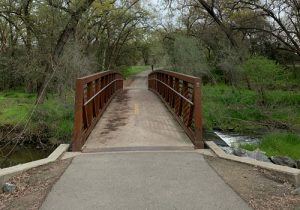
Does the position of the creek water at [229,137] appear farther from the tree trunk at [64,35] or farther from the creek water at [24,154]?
the tree trunk at [64,35]

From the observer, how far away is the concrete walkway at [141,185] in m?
4.89

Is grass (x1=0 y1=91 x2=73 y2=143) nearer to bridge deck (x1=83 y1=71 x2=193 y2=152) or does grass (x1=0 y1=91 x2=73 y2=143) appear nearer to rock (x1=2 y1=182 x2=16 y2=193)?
bridge deck (x1=83 y1=71 x2=193 y2=152)

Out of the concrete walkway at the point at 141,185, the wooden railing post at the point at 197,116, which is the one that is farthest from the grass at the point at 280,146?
the concrete walkway at the point at 141,185

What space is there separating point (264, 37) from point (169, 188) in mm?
33924

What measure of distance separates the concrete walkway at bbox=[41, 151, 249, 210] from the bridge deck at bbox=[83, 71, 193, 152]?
2.68 feet

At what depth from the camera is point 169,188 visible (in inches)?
215

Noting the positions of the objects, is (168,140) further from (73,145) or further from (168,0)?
(168,0)

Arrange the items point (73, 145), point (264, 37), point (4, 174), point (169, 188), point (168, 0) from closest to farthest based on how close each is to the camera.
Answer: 1. point (169, 188)
2. point (4, 174)
3. point (73, 145)
4. point (168, 0)
5. point (264, 37)

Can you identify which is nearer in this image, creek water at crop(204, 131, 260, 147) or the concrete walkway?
the concrete walkway

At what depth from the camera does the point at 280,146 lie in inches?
499

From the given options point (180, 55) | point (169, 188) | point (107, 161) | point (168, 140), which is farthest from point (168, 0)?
point (169, 188)

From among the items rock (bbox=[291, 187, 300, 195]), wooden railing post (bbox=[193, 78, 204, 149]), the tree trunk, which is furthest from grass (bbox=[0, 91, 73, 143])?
rock (bbox=[291, 187, 300, 195])

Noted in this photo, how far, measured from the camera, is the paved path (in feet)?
16.2

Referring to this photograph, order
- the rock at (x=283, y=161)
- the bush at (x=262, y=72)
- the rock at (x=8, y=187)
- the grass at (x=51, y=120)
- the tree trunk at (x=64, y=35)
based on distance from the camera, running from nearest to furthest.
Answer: the rock at (x=8, y=187) → the rock at (x=283, y=161) → the grass at (x=51, y=120) → the tree trunk at (x=64, y=35) → the bush at (x=262, y=72)
